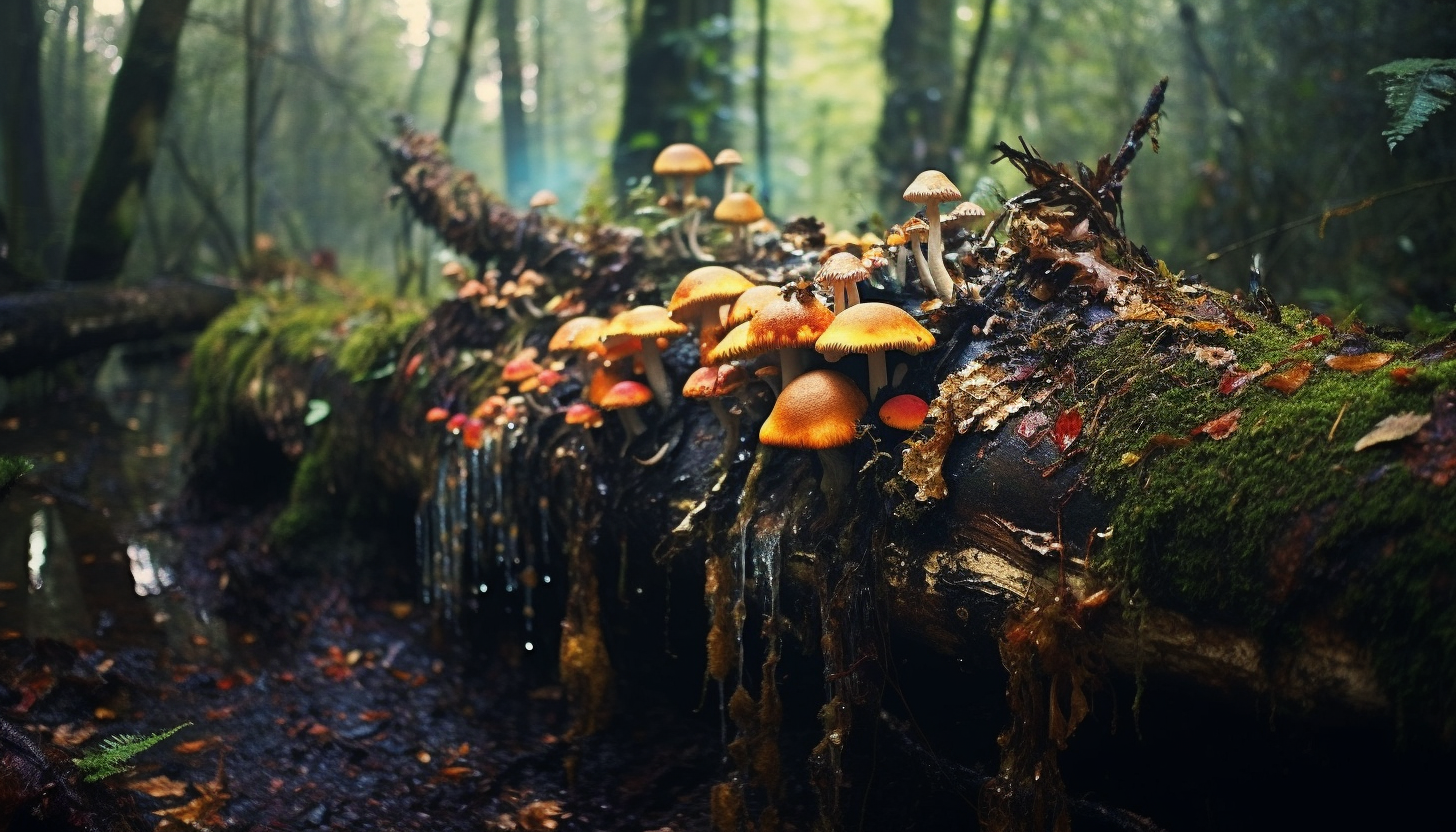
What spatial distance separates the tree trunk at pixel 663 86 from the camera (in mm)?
8742

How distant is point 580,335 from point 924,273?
165 centimetres

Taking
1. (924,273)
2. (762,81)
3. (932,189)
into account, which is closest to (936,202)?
(932,189)

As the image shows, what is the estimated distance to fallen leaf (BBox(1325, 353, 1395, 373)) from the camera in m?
2.43

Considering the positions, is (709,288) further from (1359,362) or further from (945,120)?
(945,120)

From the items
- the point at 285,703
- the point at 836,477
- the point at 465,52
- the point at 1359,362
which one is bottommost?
the point at 285,703

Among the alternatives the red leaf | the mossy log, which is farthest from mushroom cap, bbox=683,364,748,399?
the red leaf

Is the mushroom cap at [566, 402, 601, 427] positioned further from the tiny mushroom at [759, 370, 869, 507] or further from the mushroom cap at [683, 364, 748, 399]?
the tiny mushroom at [759, 370, 869, 507]

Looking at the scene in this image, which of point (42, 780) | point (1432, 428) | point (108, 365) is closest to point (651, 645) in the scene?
point (42, 780)

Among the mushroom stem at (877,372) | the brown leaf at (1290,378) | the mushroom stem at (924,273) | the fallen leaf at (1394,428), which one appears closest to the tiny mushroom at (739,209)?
the mushroom stem at (924,273)

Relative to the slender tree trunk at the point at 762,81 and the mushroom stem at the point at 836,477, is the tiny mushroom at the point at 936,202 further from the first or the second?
the slender tree trunk at the point at 762,81

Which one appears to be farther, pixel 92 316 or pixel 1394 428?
pixel 92 316

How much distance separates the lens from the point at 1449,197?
7.23 metres

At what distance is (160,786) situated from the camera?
3.73 metres

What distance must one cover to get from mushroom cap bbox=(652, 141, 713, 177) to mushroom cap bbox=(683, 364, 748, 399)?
1.76 m
